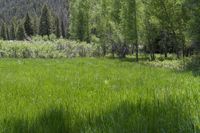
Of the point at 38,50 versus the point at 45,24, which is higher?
the point at 45,24

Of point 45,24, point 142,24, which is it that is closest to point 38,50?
point 142,24

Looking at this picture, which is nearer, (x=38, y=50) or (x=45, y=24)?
(x=38, y=50)

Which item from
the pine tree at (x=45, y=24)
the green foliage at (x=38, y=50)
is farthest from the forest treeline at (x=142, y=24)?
the pine tree at (x=45, y=24)

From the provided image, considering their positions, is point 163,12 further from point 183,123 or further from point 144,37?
point 183,123

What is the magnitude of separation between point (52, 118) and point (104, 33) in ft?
226

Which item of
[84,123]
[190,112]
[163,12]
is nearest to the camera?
[190,112]

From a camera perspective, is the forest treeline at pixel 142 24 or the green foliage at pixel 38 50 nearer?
the forest treeline at pixel 142 24

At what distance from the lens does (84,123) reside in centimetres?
442

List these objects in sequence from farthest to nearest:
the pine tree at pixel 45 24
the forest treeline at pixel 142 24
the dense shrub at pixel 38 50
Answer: the pine tree at pixel 45 24 < the dense shrub at pixel 38 50 < the forest treeline at pixel 142 24

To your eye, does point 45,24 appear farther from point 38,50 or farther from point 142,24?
point 142,24

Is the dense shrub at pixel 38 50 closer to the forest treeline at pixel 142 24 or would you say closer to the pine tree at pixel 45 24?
the forest treeline at pixel 142 24

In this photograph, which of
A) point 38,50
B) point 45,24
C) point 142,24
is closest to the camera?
point 142,24

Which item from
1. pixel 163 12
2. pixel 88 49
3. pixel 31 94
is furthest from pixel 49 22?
pixel 31 94

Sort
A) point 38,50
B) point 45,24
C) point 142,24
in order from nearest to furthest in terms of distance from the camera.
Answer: point 142,24
point 38,50
point 45,24
